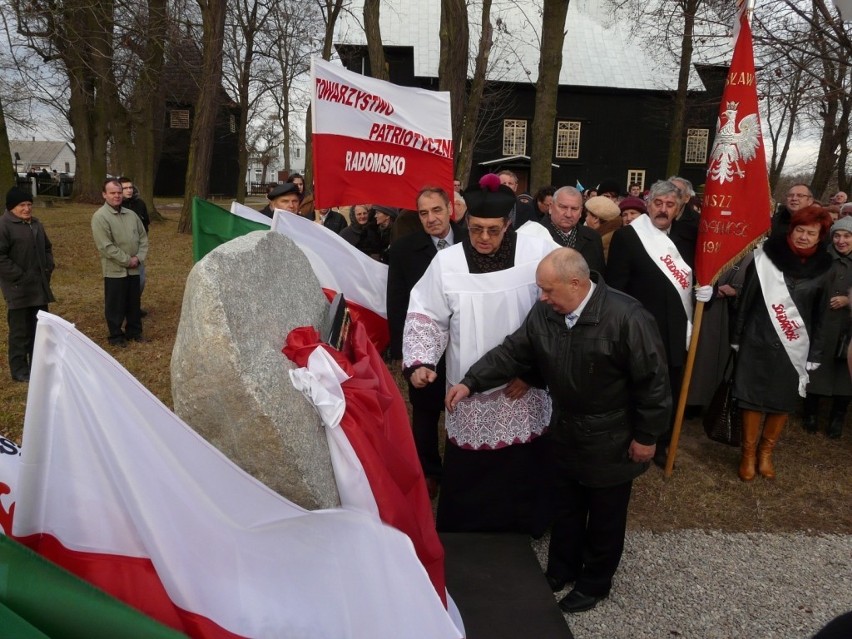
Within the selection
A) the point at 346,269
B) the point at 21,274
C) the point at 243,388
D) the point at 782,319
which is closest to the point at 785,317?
the point at 782,319

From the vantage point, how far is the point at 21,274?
6336 mm

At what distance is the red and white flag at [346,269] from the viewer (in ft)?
14.0

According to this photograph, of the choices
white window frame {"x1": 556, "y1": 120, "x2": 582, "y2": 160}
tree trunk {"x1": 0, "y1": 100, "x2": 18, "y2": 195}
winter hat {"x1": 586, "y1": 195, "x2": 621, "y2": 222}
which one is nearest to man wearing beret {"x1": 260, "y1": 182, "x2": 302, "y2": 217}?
winter hat {"x1": 586, "y1": 195, "x2": 621, "y2": 222}

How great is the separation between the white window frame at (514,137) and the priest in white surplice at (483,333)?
3121cm

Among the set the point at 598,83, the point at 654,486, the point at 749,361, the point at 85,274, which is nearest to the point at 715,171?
the point at 749,361

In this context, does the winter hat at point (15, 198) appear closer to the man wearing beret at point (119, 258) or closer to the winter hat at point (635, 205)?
the man wearing beret at point (119, 258)

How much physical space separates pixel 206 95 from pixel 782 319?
44.1 ft

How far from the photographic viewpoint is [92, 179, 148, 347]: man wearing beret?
294 inches

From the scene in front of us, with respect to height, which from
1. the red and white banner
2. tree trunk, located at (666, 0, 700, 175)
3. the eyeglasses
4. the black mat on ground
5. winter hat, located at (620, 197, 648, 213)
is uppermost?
tree trunk, located at (666, 0, 700, 175)

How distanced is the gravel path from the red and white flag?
1896mm

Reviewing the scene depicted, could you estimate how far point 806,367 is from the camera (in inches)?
180

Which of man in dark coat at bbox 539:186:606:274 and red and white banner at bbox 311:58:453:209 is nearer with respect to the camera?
red and white banner at bbox 311:58:453:209

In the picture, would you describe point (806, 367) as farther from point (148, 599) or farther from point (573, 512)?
point (148, 599)

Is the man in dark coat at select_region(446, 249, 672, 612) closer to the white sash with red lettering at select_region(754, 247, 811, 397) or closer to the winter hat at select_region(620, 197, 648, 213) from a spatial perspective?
the white sash with red lettering at select_region(754, 247, 811, 397)
